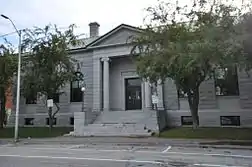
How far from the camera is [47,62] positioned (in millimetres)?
26078

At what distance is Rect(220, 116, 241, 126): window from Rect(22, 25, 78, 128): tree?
1336 centimetres

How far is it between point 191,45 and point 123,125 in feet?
30.8

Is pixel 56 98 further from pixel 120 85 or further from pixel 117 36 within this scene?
pixel 117 36

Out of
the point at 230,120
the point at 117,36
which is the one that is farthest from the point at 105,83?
the point at 230,120

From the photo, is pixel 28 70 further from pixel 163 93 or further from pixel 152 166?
pixel 152 166

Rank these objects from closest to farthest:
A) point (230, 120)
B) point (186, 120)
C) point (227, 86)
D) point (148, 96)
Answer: point (230, 120), point (227, 86), point (186, 120), point (148, 96)

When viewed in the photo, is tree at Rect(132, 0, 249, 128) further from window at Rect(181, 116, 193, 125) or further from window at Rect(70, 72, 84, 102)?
window at Rect(70, 72, 84, 102)

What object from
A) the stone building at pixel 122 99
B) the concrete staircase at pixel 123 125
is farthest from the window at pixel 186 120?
the concrete staircase at pixel 123 125

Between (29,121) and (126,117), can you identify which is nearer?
(126,117)

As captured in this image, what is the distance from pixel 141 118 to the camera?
82.6 feet

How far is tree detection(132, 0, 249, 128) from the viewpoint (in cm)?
1517

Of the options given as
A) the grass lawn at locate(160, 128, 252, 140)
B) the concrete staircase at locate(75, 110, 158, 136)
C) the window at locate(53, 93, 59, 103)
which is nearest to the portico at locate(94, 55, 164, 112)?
the concrete staircase at locate(75, 110, 158, 136)

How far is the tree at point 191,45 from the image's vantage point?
15172 mm

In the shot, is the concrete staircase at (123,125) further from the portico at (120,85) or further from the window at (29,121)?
the window at (29,121)
